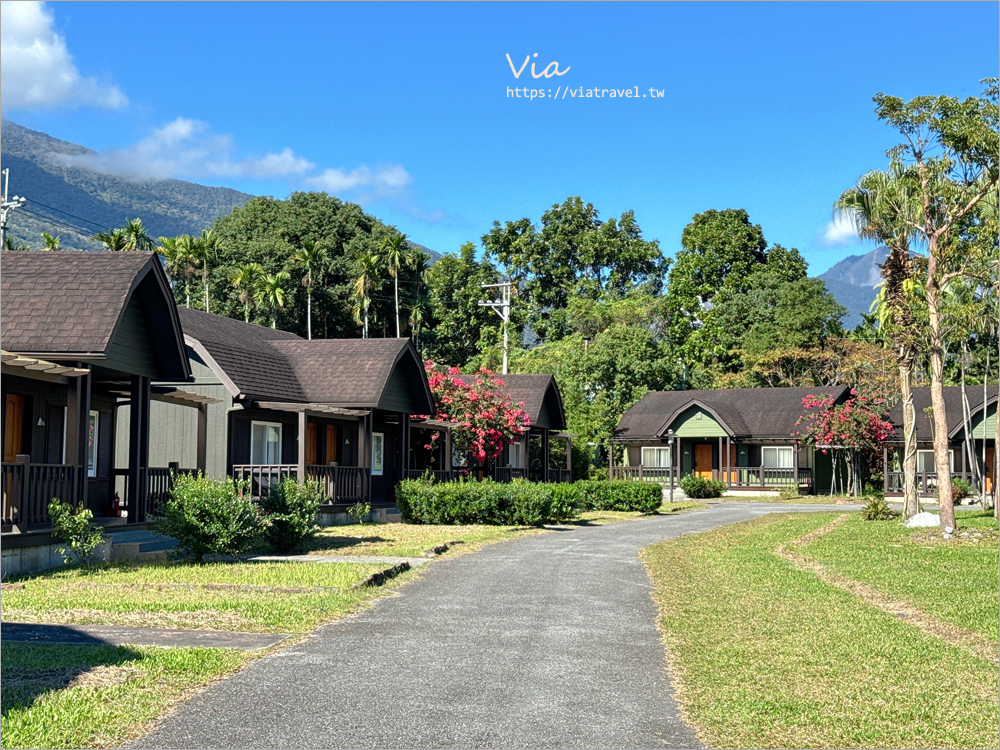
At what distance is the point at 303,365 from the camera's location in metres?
31.8

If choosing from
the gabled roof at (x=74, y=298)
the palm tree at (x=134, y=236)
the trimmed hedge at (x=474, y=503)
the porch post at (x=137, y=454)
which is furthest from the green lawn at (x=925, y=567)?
the palm tree at (x=134, y=236)

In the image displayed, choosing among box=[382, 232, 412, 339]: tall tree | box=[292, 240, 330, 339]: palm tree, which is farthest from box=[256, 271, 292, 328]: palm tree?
box=[382, 232, 412, 339]: tall tree

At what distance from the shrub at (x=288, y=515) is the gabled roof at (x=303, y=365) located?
7.39 m

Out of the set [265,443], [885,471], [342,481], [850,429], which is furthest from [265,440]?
[885,471]

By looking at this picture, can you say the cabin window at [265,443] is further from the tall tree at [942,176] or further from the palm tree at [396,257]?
the palm tree at [396,257]

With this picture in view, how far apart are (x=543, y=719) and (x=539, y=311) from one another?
233 feet

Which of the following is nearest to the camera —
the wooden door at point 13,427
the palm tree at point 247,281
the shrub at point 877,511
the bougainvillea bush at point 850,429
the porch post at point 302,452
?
the wooden door at point 13,427

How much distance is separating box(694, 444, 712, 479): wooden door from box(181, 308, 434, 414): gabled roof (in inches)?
1126

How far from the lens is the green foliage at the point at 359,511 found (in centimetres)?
2775

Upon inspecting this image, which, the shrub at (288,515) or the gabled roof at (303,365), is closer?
the shrub at (288,515)

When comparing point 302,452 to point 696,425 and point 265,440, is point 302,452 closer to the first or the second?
point 265,440

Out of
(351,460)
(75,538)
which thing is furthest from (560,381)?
(75,538)

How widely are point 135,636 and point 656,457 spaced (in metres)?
49.1

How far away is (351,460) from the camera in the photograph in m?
32.9
